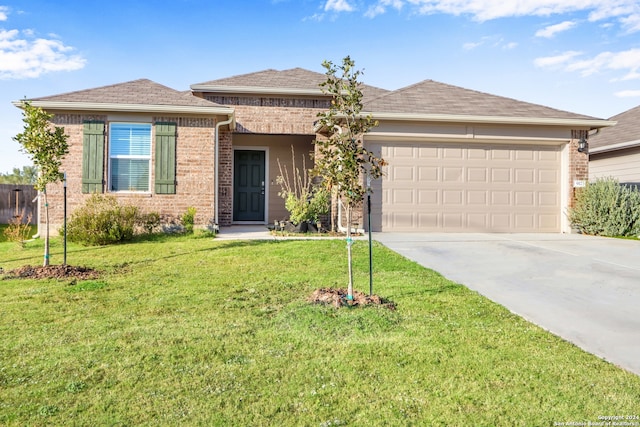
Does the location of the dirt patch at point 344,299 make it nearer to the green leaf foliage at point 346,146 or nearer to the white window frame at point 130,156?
the green leaf foliage at point 346,146

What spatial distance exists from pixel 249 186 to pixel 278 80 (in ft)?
10.8

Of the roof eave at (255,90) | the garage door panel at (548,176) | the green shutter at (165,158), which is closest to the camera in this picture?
the green shutter at (165,158)

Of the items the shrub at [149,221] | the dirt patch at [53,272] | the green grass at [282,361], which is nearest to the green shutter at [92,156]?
the shrub at [149,221]

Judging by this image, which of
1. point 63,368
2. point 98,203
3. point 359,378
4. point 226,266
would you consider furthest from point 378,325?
point 98,203

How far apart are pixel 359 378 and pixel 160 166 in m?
8.99

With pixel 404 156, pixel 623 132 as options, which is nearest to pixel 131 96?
pixel 404 156

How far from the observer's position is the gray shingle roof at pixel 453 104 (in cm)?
1122

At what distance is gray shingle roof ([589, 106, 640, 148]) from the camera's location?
13.9 m

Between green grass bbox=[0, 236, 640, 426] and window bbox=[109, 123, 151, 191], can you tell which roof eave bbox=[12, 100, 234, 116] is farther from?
green grass bbox=[0, 236, 640, 426]

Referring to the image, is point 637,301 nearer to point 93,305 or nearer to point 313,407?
point 313,407

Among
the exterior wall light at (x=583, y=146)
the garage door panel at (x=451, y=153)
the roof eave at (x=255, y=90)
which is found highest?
the roof eave at (x=255, y=90)

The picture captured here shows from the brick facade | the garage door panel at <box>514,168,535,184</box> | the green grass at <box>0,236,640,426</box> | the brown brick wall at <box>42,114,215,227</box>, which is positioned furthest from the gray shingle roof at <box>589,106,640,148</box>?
the brown brick wall at <box>42,114,215,227</box>

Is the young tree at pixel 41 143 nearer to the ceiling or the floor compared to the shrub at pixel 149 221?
nearer to the ceiling

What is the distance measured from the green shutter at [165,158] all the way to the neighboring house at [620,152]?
1114cm
